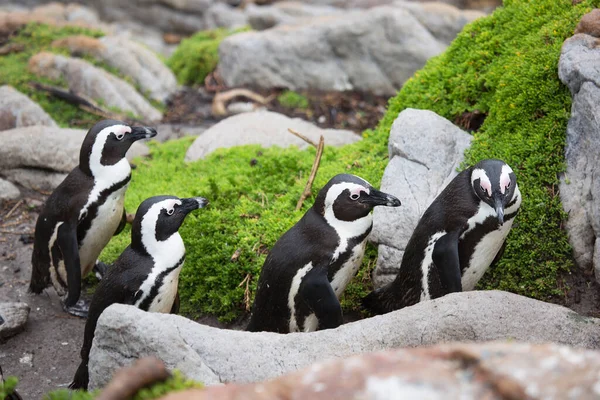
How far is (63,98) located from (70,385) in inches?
261

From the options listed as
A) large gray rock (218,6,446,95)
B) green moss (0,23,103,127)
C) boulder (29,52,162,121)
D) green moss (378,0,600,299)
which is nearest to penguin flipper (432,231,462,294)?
green moss (378,0,600,299)

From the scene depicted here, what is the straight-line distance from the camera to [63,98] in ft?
35.7

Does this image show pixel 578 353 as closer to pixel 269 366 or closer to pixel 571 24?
pixel 269 366

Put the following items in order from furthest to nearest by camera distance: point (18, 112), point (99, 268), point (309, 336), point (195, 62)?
point (195, 62), point (18, 112), point (99, 268), point (309, 336)

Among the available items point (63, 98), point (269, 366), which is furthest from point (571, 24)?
point (63, 98)

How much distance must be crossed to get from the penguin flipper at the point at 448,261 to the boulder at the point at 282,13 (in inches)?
433

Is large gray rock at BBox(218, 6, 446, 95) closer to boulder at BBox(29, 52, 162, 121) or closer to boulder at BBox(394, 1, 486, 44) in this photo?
boulder at BBox(394, 1, 486, 44)

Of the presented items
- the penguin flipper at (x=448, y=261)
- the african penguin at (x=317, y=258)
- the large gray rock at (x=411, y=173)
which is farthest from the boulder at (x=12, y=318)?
the penguin flipper at (x=448, y=261)

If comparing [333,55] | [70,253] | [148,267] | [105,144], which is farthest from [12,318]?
[333,55]

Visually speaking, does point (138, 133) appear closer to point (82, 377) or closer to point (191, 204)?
point (191, 204)

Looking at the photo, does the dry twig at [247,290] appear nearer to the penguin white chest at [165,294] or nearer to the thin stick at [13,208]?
the penguin white chest at [165,294]

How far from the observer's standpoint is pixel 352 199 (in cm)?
512

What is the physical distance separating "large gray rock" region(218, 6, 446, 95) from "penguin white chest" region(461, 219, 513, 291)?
7.77 m

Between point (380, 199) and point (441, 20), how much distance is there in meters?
8.92
